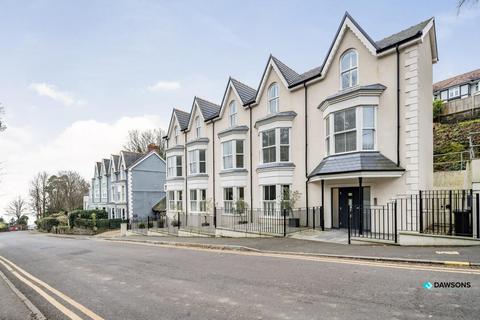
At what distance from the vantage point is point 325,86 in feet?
49.1

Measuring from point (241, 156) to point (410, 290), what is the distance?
15168mm

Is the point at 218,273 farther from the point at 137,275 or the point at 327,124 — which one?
the point at 327,124

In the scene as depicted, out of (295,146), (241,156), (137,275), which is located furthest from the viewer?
(241,156)

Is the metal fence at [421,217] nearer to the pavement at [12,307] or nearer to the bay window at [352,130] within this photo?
the bay window at [352,130]

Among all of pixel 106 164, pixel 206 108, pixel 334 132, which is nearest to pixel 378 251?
pixel 334 132

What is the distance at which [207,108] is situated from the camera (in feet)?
79.5

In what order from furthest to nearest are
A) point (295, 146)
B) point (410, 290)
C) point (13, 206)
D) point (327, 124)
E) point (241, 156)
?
point (13, 206), point (241, 156), point (295, 146), point (327, 124), point (410, 290)

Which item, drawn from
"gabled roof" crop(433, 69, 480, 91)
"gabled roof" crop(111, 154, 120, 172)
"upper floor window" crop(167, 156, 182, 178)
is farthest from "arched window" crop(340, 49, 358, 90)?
"gabled roof" crop(433, 69, 480, 91)

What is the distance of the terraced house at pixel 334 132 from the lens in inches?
472

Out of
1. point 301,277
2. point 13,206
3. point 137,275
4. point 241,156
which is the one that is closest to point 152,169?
point 241,156

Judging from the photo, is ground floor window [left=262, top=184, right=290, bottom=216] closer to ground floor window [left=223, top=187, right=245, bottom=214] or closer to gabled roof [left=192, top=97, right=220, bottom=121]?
ground floor window [left=223, top=187, right=245, bottom=214]

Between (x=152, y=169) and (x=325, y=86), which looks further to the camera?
(x=152, y=169)

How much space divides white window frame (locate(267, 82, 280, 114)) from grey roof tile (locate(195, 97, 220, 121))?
19.6 feet

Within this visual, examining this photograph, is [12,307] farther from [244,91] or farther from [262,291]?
[244,91]
